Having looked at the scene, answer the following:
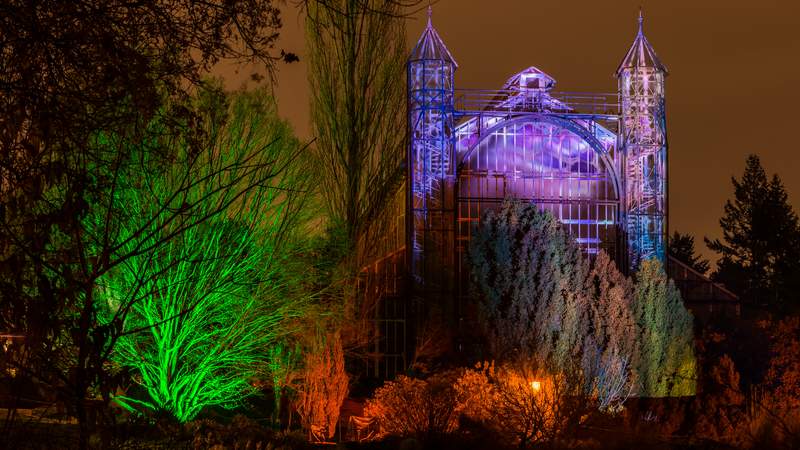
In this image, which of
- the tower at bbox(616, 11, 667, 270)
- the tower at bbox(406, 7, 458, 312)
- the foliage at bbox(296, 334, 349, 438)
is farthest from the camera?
the tower at bbox(616, 11, 667, 270)

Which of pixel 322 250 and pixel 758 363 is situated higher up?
pixel 322 250

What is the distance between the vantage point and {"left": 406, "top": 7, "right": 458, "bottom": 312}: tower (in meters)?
30.0

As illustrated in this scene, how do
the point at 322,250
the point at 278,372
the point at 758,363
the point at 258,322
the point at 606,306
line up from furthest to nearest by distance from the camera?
the point at 758,363 → the point at 606,306 → the point at 322,250 → the point at 278,372 → the point at 258,322

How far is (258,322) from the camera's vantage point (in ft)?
65.6

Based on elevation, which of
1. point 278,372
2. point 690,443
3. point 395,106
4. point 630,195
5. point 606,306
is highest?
point 395,106

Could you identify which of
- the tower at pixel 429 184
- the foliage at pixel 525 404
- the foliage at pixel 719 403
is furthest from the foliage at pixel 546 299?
the foliage at pixel 525 404

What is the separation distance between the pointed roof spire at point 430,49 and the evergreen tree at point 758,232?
3048cm

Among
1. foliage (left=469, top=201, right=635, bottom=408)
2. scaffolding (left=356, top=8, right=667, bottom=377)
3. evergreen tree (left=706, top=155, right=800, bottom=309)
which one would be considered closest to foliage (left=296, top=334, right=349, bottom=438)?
foliage (left=469, top=201, right=635, bottom=408)

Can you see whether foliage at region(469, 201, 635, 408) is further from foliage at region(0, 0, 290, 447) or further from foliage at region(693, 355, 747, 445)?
foliage at region(0, 0, 290, 447)

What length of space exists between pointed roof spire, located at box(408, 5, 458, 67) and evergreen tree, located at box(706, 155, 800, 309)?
100.0 ft

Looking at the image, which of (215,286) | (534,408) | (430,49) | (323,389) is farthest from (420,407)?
(430,49)

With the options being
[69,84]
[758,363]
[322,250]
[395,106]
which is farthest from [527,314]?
[69,84]

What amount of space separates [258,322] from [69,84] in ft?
45.4

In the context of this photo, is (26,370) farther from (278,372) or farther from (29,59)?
(278,372)
